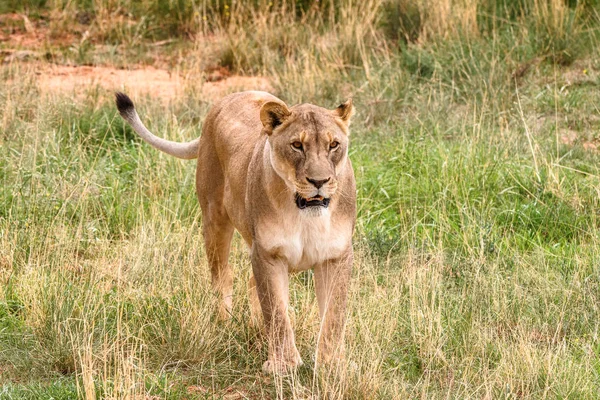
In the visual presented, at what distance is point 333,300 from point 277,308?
0.73 ft

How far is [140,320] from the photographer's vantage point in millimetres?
4449

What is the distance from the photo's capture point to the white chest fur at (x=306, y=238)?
3.99 m

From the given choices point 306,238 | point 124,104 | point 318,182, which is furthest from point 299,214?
point 124,104

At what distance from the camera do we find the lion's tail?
17.1ft

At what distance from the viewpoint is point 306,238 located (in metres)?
4.01

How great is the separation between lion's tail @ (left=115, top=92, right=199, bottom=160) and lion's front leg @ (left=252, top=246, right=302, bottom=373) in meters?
1.41

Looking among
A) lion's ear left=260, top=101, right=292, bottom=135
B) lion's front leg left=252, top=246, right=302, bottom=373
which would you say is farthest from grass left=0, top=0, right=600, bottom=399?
lion's ear left=260, top=101, right=292, bottom=135

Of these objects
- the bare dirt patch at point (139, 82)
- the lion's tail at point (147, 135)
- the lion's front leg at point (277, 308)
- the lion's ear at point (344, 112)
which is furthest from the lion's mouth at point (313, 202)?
the bare dirt patch at point (139, 82)

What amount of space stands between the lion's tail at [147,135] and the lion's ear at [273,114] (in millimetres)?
1339

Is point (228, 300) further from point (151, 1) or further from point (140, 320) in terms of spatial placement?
point (151, 1)

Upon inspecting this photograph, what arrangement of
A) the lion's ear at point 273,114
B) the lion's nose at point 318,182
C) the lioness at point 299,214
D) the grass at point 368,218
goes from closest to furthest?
the lion's nose at point 318,182 → the lioness at point 299,214 → the lion's ear at point 273,114 → the grass at point 368,218

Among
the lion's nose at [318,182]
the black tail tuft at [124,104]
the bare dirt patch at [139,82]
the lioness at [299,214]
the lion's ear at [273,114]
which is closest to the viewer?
the lion's nose at [318,182]

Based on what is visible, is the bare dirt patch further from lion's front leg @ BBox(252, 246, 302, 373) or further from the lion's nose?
the lion's nose

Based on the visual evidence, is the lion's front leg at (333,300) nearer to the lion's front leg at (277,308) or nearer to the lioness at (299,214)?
the lioness at (299,214)
